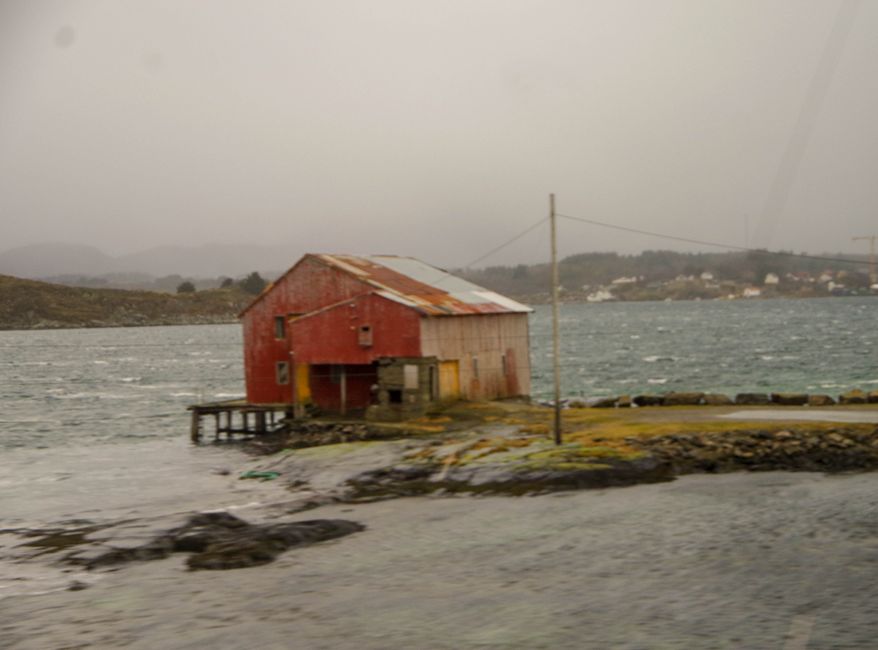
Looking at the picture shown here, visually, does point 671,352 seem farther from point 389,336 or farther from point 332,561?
point 332,561

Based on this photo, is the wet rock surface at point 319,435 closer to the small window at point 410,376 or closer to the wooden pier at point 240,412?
the wooden pier at point 240,412

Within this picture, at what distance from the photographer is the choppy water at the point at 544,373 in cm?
6800

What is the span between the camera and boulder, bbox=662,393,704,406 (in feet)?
140

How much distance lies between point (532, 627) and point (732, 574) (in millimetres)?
5159

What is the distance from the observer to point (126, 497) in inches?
1359

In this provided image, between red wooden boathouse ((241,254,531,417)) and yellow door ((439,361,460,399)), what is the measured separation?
0.04 metres

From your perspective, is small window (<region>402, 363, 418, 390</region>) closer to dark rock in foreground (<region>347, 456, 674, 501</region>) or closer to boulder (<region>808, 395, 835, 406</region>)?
dark rock in foreground (<region>347, 456, 674, 501</region>)

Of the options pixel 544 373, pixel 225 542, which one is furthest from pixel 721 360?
pixel 225 542

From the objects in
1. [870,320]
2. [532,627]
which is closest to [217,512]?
[532,627]

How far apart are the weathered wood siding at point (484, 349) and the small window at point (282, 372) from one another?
929 cm

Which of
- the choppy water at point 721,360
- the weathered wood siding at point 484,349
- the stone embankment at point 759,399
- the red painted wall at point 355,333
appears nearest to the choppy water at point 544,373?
the choppy water at point 721,360

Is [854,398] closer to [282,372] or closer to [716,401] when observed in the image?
[716,401]

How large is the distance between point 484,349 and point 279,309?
9821 mm

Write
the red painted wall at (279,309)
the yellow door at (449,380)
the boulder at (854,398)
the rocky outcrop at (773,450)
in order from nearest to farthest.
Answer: the rocky outcrop at (773,450) < the boulder at (854,398) < the yellow door at (449,380) < the red painted wall at (279,309)
